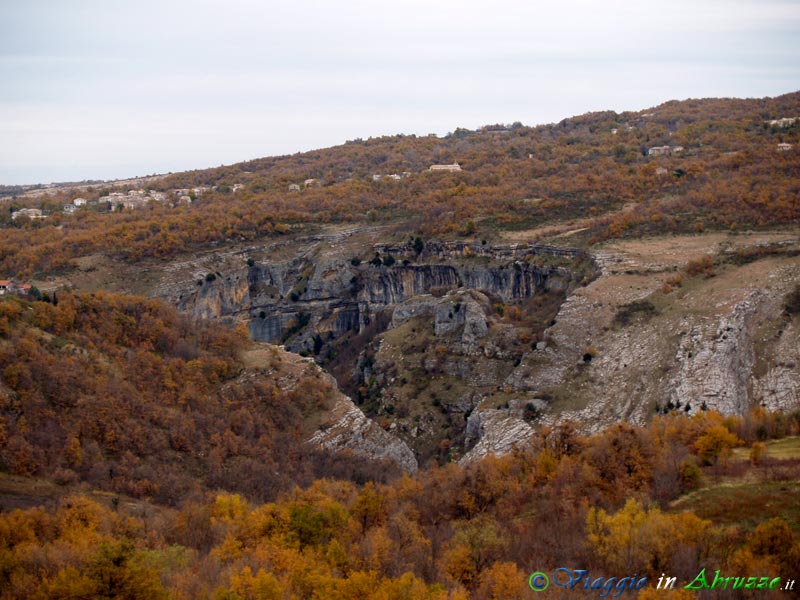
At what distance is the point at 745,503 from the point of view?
30297 millimetres

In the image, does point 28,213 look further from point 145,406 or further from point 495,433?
point 495,433

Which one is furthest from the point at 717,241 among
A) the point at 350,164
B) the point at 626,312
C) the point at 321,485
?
the point at 350,164

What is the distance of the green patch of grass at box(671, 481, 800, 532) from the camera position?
28.8 metres

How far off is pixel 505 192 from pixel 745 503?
61653 millimetres

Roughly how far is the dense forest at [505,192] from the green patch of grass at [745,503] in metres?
37.6

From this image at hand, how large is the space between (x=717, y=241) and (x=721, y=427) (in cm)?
3007

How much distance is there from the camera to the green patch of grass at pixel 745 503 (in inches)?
1135

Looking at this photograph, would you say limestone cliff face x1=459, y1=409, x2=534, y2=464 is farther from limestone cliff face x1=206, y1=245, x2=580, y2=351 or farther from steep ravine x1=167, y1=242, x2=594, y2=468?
limestone cliff face x1=206, y1=245, x2=580, y2=351

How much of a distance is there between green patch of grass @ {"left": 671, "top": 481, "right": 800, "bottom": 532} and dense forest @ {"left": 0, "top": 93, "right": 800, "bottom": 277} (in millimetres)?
37603

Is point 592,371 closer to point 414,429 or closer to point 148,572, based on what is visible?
point 414,429

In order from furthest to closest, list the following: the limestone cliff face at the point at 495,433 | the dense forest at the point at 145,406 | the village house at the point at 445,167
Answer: the village house at the point at 445,167, the limestone cliff face at the point at 495,433, the dense forest at the point at 145,406

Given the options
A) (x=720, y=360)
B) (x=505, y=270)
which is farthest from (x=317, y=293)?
(x=720, y=360)

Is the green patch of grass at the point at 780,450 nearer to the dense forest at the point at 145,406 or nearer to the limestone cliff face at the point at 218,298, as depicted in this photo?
the dense forest at the point at 145,406

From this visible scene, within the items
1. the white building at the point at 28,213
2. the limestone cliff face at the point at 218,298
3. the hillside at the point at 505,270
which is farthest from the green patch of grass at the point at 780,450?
the white building at the point at 28,213
